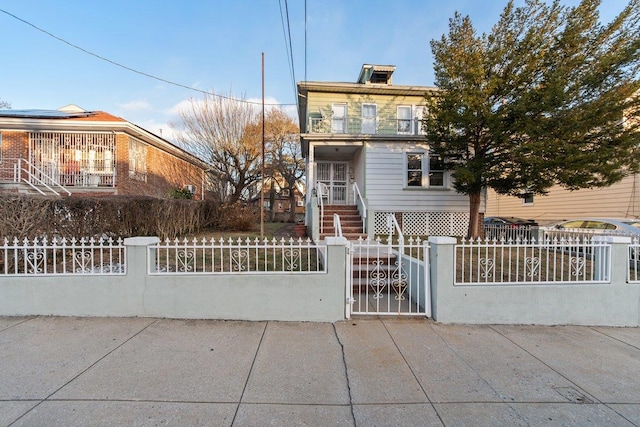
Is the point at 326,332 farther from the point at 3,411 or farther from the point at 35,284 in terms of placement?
the point at 35,284

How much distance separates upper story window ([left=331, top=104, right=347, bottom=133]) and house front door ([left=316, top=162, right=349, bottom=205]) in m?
2.02

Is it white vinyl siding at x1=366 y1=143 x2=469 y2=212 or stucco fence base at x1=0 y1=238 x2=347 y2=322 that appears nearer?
stucco fence base at x1=0 y1=238 x2=347 y2=322

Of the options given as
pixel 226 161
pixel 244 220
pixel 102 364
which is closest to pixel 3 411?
pixel 102 364

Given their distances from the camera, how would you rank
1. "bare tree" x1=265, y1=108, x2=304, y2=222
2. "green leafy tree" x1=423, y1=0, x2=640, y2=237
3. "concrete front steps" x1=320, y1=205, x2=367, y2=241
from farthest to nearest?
"bare tree" x1=265, y1=108, x2=304, y2=222 → "concrete front steps" x1=320, y1=205, x2=367, y2=241 → "green leafy tree" x1=423, y1=0, x2=640, y2=237

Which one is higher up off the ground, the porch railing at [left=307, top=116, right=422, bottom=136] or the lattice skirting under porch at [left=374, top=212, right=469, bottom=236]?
the porch railing at [left=307, top=116, right=422, bottom=136]

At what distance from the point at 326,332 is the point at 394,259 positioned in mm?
2814

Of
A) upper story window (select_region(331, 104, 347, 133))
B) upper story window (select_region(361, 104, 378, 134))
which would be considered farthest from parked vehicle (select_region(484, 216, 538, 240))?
upper story window (select_region(331, 104, 347, 133))

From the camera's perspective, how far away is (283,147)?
2575cm

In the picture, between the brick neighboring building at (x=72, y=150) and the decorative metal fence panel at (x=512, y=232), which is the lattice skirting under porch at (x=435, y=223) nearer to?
the decorative metal fence panel at (x=512, y=232)

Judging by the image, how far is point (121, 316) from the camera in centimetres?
452

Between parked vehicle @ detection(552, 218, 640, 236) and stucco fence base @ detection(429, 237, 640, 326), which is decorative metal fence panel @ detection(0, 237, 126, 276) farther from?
parked vehicle @ detection(552, 218, 640, 236)

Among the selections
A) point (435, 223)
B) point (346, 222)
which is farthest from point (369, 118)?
point (346, 222)

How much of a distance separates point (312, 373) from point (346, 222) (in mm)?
7761

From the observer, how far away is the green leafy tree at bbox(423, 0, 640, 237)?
812cm
